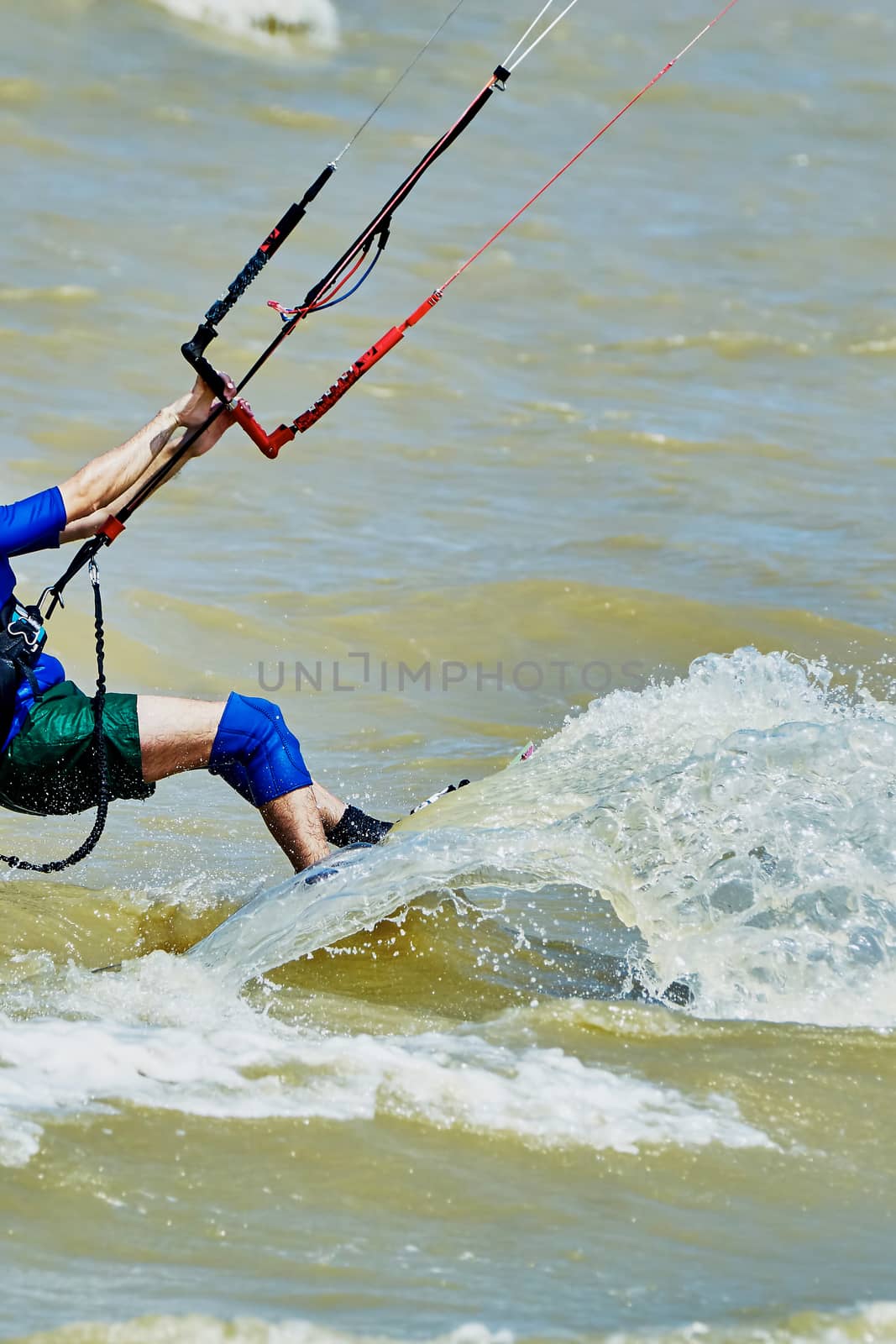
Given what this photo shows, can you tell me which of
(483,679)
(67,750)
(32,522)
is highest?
(483,679)

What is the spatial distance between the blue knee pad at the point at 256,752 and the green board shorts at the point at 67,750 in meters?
0.23

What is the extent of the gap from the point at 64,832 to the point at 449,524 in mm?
4819

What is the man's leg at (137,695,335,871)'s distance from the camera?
13.6 feet

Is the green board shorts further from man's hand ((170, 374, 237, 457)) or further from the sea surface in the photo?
man's hand ((170, 374, 237, 457))

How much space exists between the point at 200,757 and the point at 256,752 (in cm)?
15

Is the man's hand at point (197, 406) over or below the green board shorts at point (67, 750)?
over

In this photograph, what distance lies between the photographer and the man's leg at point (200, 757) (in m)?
4.15

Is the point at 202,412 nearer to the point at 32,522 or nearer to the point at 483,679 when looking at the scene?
the point at 32,522

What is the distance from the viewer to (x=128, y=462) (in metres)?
4.15

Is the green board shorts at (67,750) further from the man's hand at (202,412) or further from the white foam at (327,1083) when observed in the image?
the white foam at (327,1083)

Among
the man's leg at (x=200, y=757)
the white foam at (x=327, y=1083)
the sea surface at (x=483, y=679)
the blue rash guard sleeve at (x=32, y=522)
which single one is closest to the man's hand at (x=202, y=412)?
the blue rash guard sleeve at (x=32, y=522)

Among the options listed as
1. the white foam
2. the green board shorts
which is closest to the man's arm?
the green board shorts

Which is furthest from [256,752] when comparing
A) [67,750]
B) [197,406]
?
[197,406]

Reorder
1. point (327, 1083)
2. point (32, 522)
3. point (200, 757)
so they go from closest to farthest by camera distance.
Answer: point (327, 1083) → point (32, 522) → point (200, 757)
